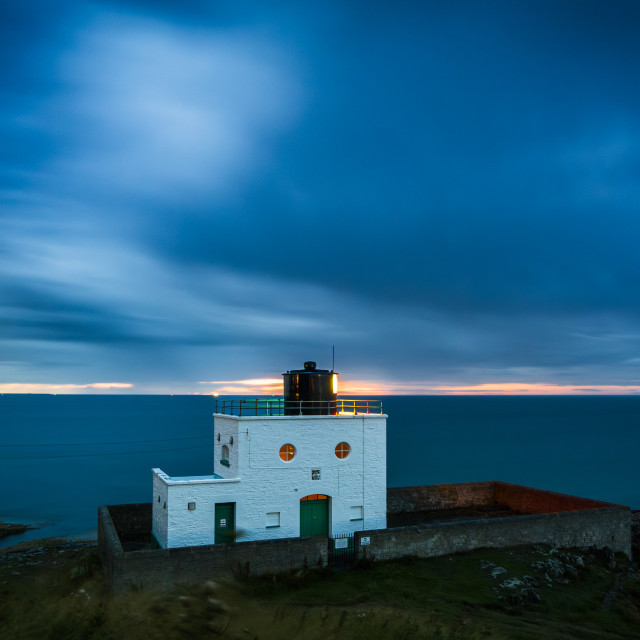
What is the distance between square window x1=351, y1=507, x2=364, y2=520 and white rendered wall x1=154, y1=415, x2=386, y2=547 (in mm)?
88

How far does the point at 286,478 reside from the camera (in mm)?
17438

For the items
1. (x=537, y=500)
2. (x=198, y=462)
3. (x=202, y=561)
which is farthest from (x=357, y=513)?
(x=198, y=462)

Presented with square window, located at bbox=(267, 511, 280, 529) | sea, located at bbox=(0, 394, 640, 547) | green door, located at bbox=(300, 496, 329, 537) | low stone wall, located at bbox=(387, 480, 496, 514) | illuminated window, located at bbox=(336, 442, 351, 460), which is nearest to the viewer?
square window, located at bbox=(267, 511, 280, 529)

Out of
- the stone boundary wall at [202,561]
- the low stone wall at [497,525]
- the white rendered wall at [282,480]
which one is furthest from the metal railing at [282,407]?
the stone boundary wall at [202,561]

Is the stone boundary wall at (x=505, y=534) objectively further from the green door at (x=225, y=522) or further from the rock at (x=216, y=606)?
the rock at (x=216, y=606)

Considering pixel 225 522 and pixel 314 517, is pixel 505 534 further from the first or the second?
pixel 225 522

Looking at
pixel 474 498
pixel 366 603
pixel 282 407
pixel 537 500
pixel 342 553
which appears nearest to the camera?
pixel 366 603

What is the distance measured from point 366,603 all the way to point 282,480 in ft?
17.8

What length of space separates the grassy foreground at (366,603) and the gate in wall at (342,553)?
39 cm

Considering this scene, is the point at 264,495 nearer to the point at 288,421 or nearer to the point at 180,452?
the point at 288,421

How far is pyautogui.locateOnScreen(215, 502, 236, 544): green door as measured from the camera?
16.5 metres

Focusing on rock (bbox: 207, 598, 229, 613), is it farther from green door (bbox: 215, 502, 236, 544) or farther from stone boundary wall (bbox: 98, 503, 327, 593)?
green door (bbox: 215, 502, 236, 544)

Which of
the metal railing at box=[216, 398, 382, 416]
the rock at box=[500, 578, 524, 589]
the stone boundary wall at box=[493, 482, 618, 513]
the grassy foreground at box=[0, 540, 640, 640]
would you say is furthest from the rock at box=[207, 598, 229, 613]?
the stone boundary wall at box=[493, 482, 618, 513]

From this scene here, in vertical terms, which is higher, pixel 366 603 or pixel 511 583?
pixel 366 603
